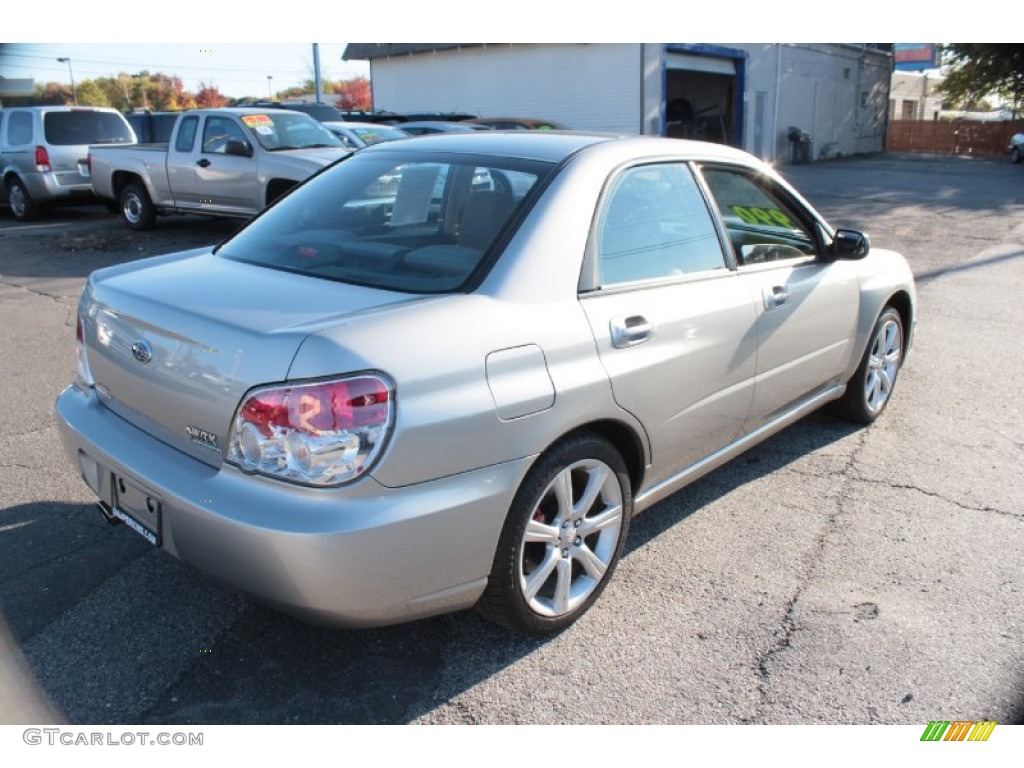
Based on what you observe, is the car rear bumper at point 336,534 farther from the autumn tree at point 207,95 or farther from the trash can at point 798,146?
the autumn tree at point 207,95

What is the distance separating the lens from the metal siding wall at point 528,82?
23609mm

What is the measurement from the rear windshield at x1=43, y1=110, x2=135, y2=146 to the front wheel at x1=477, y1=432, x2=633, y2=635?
1316cm

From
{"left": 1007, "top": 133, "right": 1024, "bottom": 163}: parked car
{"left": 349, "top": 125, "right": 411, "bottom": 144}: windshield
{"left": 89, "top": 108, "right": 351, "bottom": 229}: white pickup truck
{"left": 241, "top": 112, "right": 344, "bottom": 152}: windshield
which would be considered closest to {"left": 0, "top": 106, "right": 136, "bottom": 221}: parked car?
{"left": 89, "top": 108, "right": 351, "bottom": 229}: white pickup truck

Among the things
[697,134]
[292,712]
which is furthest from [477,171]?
[697,134]

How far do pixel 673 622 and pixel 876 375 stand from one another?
8.68 feet

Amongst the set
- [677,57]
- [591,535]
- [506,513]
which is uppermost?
[677,57]

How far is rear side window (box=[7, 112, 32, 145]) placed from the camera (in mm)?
13297

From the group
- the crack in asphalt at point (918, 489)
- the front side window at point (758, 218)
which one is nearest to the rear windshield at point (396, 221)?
the front side window at point (758, 218)

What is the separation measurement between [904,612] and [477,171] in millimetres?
2269

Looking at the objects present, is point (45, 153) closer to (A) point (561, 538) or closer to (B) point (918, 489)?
(A) point (561, 538)

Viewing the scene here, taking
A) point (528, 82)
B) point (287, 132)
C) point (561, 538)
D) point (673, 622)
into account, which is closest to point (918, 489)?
point (673, 622)

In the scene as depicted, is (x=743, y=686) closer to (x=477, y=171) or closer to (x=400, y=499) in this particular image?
(x=400, y=499)

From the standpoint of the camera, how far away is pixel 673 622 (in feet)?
10.1
